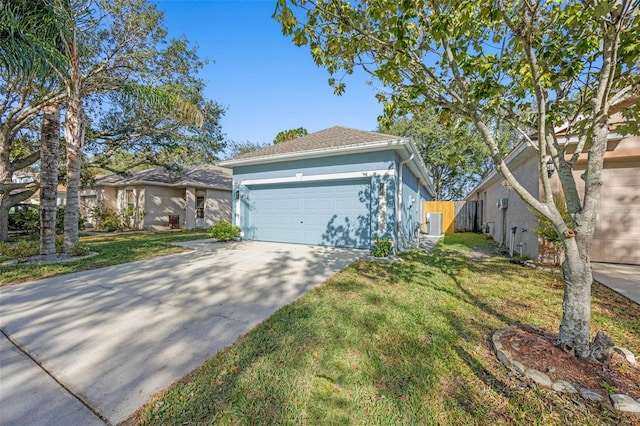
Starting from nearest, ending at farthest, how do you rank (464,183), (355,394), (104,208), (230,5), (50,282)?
(355,394), (50,282), (230,5), (104,208), (464,183)

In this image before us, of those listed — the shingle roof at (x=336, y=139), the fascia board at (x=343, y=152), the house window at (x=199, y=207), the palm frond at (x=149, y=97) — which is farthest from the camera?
the house window at (x=199, y=207)

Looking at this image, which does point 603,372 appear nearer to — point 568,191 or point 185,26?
point 568,191

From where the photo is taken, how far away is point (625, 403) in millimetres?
1931

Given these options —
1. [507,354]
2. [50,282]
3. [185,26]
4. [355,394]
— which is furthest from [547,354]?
[185,26]

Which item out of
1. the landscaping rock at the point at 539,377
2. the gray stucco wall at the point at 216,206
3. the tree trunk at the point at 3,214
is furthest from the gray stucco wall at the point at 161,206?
the landscaping rock at the point at 539,377

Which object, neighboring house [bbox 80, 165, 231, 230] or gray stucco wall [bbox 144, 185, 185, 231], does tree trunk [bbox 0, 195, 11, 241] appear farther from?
gray stucco wall [bbox 144, 185, 185, 231]

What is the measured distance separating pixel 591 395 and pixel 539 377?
312mm

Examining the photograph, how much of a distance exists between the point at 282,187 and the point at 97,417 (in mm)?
8534

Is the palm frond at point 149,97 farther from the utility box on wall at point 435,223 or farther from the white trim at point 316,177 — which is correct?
the utility box on wall at point 435,223

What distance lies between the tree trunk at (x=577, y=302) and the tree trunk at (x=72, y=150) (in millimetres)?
10379

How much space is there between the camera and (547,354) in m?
2.53

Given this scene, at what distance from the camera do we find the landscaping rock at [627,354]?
2.52 meters

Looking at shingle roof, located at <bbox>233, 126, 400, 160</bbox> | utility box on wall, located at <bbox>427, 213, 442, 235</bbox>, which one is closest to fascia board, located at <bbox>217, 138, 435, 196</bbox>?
shingle roof, located at <bbox>233, 126, 400, 160</bbox>

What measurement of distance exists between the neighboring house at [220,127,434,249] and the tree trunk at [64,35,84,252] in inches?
171
